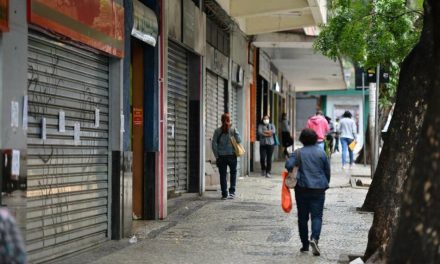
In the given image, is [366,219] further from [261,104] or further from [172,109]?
[261,104]

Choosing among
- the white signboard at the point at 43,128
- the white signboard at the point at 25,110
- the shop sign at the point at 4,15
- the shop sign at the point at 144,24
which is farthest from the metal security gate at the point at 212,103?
the shop sign at the point at 4,15

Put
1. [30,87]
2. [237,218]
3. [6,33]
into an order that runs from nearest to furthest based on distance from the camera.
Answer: [6,33] < [30,87] < [237,218]

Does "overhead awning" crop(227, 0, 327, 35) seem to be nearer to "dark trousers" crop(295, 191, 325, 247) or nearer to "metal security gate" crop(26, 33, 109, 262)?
"metal security gate" crop(26, 33, 109, 262)

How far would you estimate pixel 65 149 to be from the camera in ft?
25.3

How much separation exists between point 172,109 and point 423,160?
30.2ft

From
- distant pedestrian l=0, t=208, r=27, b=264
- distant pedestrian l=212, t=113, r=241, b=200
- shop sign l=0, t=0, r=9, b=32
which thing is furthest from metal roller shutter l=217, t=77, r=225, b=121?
distant pedestrian l=0, t=208, r=27, b=264

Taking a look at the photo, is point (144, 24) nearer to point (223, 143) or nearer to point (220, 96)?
point (223, 143)

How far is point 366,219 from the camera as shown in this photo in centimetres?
1152

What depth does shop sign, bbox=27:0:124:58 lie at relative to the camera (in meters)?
6.81

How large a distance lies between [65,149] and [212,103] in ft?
29.0

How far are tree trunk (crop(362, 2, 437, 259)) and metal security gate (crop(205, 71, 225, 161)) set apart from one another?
25.0 ft

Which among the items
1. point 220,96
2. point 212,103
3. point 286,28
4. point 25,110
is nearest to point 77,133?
point 25,110

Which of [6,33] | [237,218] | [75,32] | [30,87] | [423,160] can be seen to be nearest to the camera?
[423,160]

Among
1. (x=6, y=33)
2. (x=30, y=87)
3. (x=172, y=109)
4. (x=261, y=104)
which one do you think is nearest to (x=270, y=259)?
(x=30, y=87)
